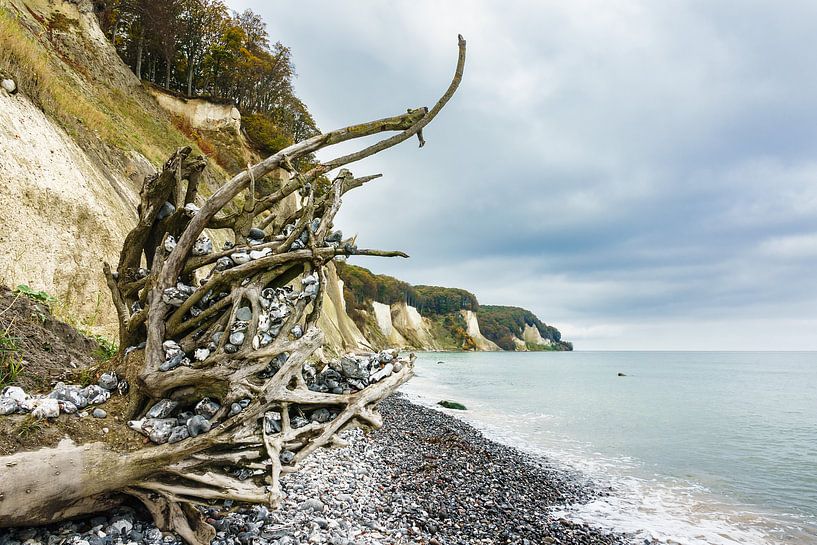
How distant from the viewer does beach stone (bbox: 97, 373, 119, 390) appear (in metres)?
4.87

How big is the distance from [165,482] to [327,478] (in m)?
4.10

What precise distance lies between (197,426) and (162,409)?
0.50 m

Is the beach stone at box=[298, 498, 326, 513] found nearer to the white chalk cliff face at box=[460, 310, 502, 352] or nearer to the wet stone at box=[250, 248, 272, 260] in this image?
the wet stone at box=[250, 248, 272, 260]

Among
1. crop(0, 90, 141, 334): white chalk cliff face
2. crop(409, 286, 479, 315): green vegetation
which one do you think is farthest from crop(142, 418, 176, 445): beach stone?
crop(409, 286, 479, 315): green vegetation

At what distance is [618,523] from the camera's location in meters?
8.95

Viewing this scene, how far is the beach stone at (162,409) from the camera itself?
4.61m

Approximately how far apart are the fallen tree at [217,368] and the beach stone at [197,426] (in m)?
0.01

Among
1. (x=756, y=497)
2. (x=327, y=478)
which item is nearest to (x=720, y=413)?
(x=756, y=497)

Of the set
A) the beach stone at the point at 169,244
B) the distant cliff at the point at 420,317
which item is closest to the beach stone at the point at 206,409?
the beach stone at the point at 169,244

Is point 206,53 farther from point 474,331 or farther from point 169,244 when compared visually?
point 474,331

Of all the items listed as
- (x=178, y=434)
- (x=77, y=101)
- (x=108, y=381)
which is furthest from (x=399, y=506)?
(x=77, y=101)

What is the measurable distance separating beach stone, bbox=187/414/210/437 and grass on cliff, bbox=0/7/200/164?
11.5 meters

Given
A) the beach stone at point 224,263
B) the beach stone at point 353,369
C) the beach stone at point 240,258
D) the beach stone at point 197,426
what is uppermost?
the beach stone at point 240,258

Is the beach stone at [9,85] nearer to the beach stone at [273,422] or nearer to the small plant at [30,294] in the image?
the small plant at [30,294]
